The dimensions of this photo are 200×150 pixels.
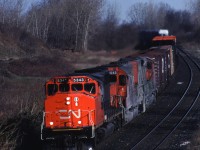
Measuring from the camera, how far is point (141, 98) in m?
27.2

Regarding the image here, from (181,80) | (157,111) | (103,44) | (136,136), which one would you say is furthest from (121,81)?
(181,80)

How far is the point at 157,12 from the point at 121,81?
13.3 ft

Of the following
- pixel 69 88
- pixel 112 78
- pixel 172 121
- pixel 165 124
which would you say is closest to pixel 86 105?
pixel 69 88

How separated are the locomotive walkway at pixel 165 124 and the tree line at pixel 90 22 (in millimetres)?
4252

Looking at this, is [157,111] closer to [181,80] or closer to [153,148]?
[153,148]

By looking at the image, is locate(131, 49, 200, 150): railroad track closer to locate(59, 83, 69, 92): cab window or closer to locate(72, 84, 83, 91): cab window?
locate(72, 84, 83, 91): cab window

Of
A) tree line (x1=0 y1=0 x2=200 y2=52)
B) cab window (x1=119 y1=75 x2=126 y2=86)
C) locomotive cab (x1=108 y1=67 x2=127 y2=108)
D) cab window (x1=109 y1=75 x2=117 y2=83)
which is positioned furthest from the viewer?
cab window (x1=119 y1=75 x2=126 y2=86)

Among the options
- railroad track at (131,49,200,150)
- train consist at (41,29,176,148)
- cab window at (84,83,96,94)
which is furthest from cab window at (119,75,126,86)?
cab window at (84,83,96,94)

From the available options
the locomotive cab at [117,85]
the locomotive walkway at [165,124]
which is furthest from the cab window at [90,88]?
the locomotive cab at [117,85]

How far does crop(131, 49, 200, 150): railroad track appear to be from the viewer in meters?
20.4

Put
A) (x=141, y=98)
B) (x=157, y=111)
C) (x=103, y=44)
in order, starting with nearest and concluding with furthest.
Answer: (x=103, y=44) < (x=141, y=98) < (x=157, y=111)

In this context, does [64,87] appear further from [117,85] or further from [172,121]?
[172,121]

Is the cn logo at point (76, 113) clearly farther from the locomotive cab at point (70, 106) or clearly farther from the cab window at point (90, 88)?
the cab window at point (90, 88)

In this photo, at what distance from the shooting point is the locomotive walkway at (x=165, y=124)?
66.4 ft
